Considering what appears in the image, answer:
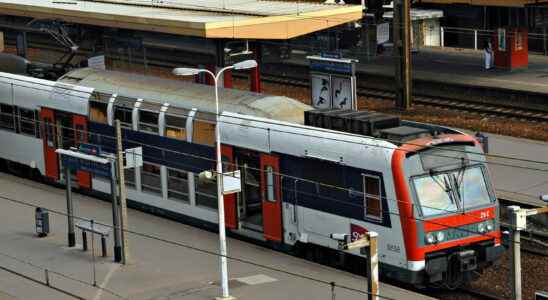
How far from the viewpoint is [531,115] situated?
37.5 meters

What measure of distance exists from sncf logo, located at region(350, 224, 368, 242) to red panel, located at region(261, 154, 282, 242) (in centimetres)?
208

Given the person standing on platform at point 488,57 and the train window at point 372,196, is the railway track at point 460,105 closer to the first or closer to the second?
the person standing on platform at point 488,57

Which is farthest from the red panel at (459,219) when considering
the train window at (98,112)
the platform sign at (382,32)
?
the platform sign at (382,32)

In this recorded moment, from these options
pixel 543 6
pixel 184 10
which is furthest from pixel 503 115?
pixel 184 10

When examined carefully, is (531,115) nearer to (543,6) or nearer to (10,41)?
(543,6)

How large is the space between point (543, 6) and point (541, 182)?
49.2 feet

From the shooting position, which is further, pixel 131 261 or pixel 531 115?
pixel 531 115

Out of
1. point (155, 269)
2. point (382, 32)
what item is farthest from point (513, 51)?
point (155, 269)

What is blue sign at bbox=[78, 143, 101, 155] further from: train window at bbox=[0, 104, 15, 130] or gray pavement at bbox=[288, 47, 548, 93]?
gray pavement at bbox=[288, 47, 548, 93]

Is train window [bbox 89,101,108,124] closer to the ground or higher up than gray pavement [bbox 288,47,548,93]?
higher up

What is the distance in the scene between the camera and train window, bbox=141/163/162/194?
2912 cm

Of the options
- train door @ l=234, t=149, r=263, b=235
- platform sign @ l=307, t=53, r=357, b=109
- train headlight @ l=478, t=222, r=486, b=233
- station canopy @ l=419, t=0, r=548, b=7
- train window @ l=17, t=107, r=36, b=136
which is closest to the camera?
train headlight @ l=478, t=222, r=486, b=233

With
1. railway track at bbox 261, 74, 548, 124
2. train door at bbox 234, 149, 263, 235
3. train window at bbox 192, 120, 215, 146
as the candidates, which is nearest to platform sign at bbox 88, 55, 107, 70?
train window at bbox 192, 120, 215, 146

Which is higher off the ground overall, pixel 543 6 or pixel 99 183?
pixel 543 6
